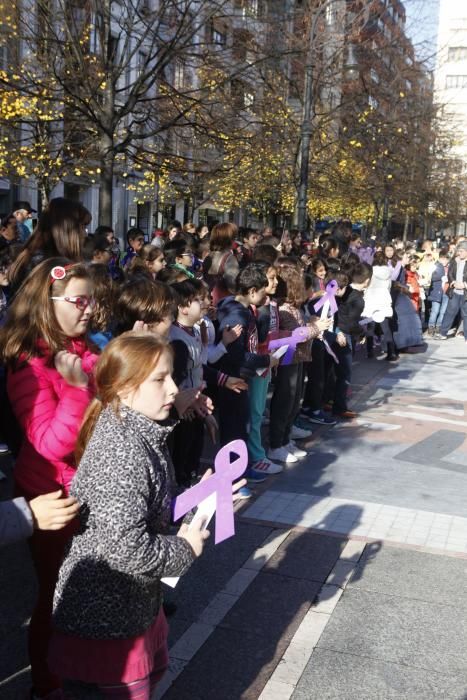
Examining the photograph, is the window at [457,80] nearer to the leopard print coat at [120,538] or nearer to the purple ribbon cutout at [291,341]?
the purple ribbon cutout at [291,341]

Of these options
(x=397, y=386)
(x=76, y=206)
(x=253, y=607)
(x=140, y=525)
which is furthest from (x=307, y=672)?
(x=397, y=386)

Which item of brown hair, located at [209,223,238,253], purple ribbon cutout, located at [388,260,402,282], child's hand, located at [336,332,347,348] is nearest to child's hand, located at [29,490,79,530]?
child's hand, located at [336,332,347,348]

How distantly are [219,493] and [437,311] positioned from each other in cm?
1461

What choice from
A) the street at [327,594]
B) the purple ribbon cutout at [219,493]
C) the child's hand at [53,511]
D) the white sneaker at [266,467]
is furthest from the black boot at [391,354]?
the child's hand at [53,511]

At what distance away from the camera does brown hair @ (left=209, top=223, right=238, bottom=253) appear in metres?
9.59

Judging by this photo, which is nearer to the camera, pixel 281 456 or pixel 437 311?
pixel 281 456

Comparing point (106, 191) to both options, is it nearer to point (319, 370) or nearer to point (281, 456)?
point (319, 370)

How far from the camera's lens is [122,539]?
2.57 metres

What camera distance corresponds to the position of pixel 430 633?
166 inches

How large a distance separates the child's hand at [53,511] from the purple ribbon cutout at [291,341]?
14.3 ft

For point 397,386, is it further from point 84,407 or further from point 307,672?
point 84,407

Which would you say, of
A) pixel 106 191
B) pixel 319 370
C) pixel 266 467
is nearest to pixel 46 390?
pixel 266 467

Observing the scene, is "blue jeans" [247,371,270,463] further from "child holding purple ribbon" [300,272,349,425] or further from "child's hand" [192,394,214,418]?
"child's hand" [192,394,214,418]

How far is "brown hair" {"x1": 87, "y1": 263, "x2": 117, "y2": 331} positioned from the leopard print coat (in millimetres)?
2089
